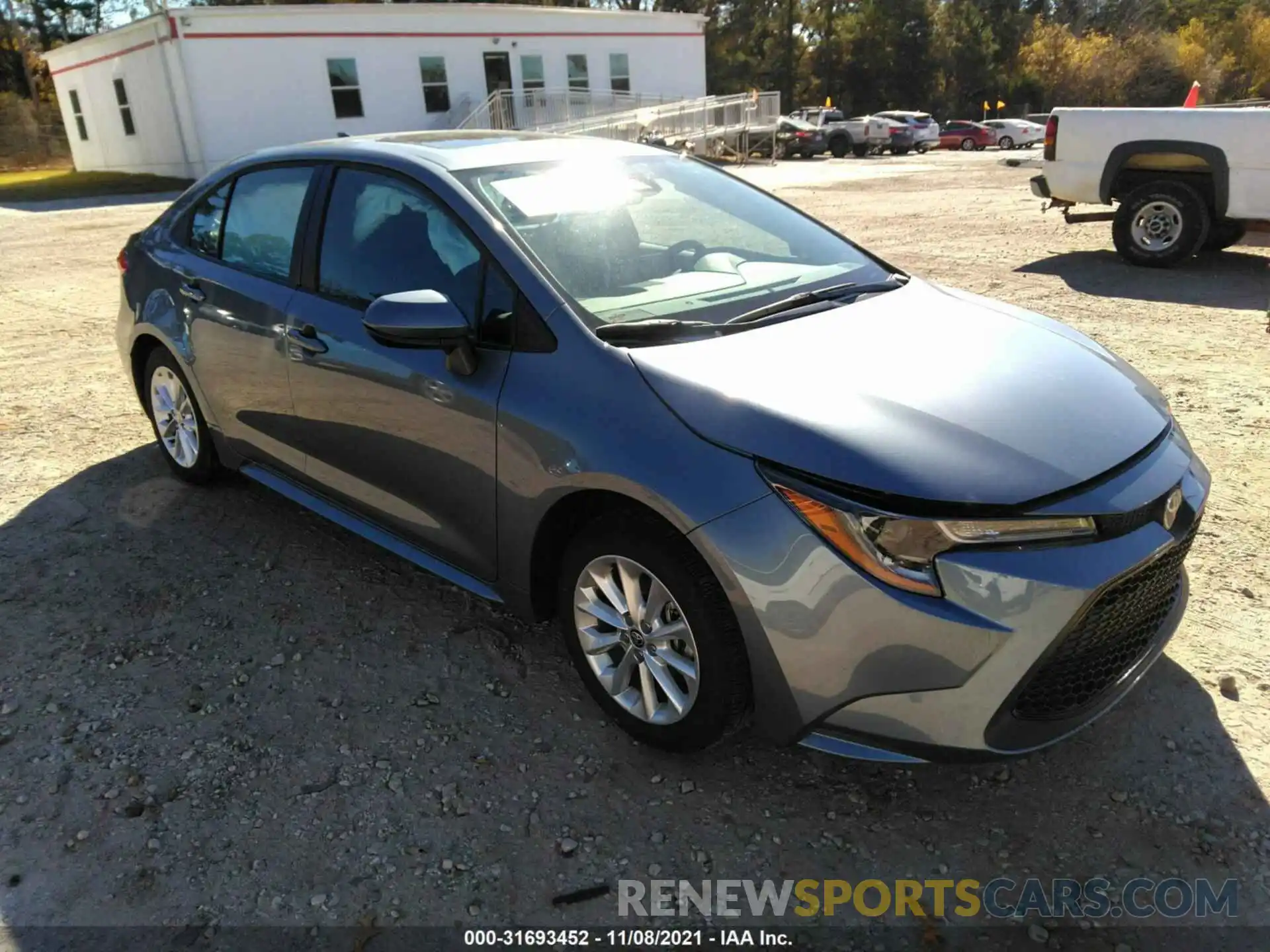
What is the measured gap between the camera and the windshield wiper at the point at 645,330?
2766 mm

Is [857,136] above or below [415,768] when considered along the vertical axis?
below

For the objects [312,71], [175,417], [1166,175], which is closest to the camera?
[175,417]

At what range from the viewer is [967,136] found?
131ft

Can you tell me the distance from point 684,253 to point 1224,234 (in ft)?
27.7

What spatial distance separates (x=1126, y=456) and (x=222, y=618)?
10.4ft

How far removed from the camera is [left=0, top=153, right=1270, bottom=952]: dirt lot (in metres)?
2.42

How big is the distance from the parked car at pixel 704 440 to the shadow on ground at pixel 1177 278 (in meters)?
5.68

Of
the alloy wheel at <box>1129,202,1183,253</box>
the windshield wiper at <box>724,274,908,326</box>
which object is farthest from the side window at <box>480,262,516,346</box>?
the alloy wheel at <box>1129,202,1183,253</box>

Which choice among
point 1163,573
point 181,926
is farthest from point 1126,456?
point 181,926

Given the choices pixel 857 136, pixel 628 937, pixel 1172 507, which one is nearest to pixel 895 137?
pixel 857 136

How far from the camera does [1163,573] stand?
8.36ft

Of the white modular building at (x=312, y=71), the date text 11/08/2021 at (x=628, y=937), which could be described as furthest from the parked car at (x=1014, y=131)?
the date text 11/08/2021 at (x=628, y=937)

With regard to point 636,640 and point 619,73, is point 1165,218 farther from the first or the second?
point 619,73

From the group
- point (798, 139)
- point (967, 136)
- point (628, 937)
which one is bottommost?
point (967, 136)
